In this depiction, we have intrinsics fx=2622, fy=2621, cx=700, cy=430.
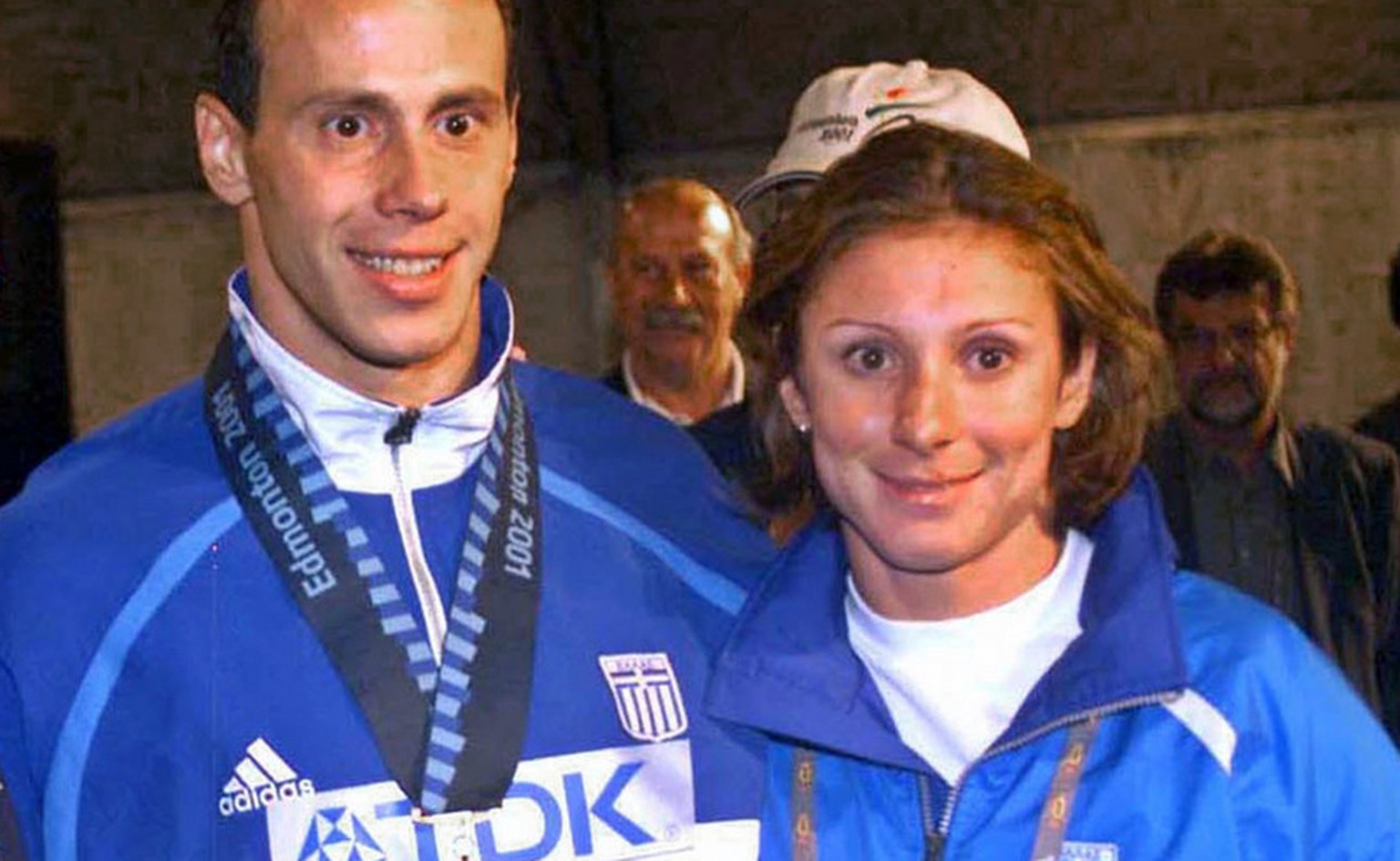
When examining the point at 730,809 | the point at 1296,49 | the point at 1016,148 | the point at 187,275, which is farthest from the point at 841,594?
the point at 187,275

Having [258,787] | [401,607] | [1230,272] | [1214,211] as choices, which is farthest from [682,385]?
[258,787]

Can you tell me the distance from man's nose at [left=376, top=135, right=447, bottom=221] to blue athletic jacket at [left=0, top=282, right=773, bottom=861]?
0.27 m

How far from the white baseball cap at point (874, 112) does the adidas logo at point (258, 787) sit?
918mm

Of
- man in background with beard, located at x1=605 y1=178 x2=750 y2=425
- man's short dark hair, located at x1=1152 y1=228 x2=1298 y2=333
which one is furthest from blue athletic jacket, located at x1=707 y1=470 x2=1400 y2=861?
man in background with beard, located at x1=605 y1=178 x2=750 y2=425

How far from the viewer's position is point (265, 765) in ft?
7.64

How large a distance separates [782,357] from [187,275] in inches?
158

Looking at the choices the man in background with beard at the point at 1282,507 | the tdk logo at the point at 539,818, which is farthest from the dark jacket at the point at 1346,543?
the tdk logo at the point at 539,818

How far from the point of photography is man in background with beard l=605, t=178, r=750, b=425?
4.70 m

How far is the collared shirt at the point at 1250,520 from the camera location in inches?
165

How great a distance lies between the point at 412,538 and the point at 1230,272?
2400 mm

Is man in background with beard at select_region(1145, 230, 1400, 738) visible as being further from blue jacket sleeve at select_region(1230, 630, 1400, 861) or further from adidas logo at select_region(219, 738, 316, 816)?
adidas logo at select_region(219, 738, 316, 816)

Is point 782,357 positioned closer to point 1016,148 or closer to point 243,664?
point 1016,148

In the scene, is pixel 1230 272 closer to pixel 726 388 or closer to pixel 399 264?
pixel 726 388

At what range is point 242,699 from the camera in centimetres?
235
